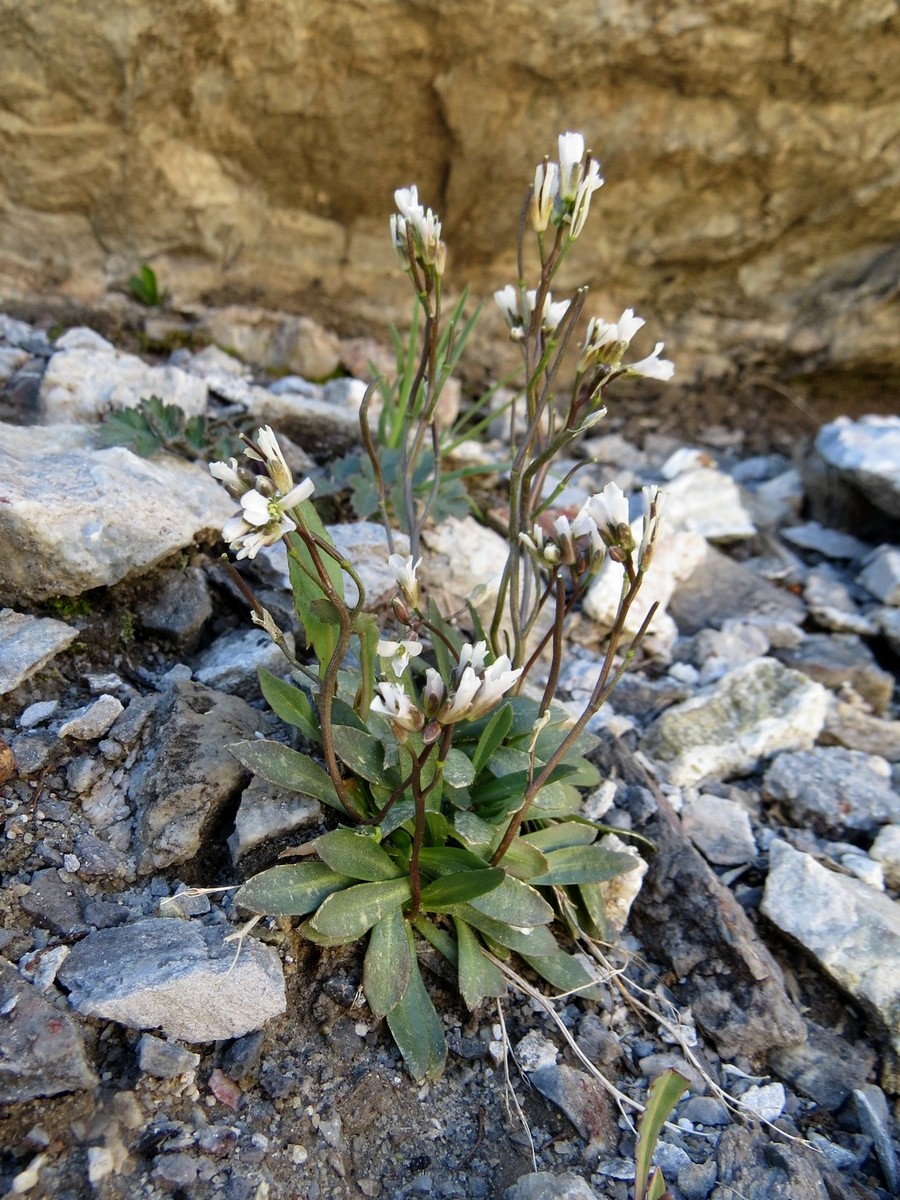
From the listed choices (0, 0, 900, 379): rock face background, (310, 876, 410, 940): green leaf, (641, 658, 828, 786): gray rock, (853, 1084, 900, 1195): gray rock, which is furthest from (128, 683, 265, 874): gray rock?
(0, 0, 900, 379): rock face background

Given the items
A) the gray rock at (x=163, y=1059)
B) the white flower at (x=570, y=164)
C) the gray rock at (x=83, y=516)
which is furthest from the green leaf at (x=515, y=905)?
the white flower at (x=570, y=164)

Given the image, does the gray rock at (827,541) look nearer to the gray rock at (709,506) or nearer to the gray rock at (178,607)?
the gray rock at (709,506)

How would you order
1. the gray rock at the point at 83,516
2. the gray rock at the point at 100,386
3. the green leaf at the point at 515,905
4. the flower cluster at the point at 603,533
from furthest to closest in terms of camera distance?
the gray rock at the point at 100,386 → the gray rock at the point at 83,516 → the green leaf at the point at 515,905 → the flower cluster at the point at 603,533

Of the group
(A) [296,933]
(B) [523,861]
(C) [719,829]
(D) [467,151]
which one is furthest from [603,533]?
(D) [467,151]

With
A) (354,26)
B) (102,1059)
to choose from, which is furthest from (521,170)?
(102,1059)

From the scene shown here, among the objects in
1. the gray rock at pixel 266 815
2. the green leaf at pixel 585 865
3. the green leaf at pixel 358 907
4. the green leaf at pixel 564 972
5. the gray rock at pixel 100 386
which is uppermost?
the gray rock at pixel 100 386

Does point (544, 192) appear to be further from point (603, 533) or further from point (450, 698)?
point (450, 698)
